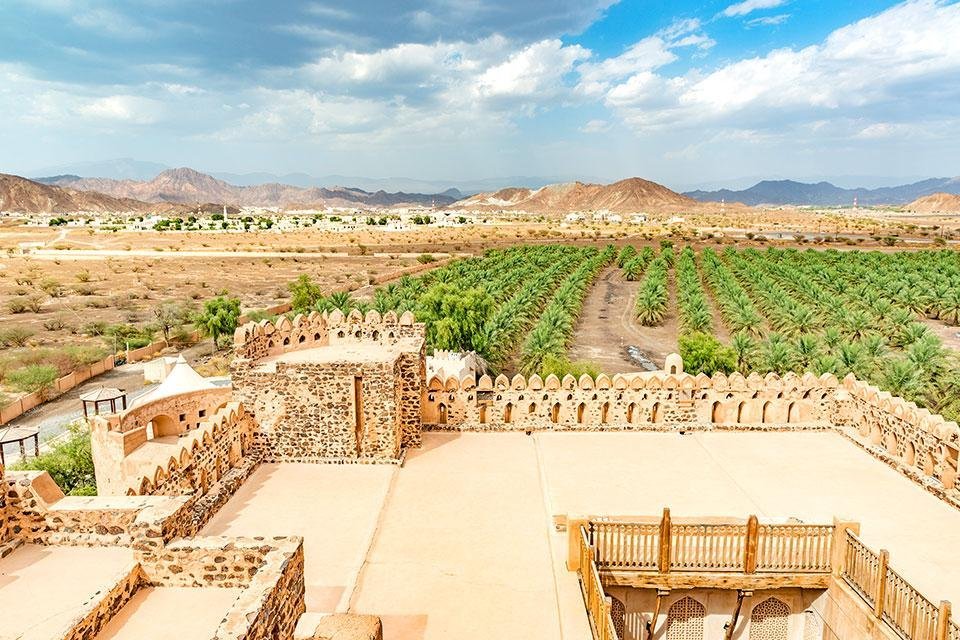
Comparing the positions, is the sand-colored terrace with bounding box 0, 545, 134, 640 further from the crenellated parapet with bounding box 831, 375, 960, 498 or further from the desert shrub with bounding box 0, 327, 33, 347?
the desert shrub with bounding box 0, 327, 33, 347

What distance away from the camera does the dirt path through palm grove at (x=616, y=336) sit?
25.6 meters

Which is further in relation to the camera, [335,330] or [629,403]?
[335,330]

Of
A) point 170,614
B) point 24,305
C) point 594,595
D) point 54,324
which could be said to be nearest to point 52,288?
point 24,305

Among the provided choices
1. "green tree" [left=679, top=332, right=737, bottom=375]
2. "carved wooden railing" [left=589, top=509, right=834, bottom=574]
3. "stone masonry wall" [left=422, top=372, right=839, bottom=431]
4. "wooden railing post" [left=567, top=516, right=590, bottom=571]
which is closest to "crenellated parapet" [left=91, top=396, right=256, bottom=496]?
"stone masonry wall" [left=422, top=372, right=839, bottom=431]

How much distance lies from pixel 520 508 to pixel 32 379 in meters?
21.1

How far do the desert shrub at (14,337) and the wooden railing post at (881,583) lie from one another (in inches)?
1385

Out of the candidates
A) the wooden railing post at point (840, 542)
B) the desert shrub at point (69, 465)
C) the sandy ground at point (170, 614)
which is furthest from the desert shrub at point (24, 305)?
the wooden railing post at point (840, 542)

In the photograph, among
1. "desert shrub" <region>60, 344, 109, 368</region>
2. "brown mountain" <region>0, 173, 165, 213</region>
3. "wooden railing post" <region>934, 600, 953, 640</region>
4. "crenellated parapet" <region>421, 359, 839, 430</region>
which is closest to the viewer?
"wooden railing post" <region>934, 600, 953, 640</region>

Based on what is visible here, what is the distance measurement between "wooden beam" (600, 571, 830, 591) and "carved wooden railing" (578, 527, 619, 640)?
467mm

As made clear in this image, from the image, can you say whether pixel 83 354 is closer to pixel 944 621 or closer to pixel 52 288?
pixel 52 288

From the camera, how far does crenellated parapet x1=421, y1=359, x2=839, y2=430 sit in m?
12.3

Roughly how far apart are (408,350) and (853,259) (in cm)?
5089

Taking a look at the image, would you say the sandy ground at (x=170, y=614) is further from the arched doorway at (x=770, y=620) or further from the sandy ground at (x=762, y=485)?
the arched doorway at (x=770, y=620)

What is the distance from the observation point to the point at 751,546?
7445 mm
